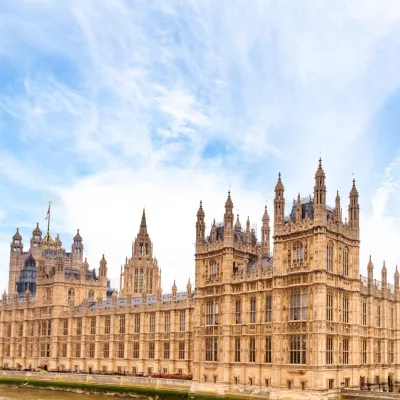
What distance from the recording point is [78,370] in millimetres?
A: 116125

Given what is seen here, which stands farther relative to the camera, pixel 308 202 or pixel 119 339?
pixel 119 339

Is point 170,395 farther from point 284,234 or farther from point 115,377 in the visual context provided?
point 284,234

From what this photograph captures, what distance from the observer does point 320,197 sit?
72.1 meters

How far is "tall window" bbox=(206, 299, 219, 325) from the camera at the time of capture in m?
83.6

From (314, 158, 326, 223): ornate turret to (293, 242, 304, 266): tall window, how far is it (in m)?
4.06

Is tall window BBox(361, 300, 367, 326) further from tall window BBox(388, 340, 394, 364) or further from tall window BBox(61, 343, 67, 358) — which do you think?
tall window BBox(61, 343, 67, 358)

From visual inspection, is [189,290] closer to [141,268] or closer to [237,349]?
[237,349]

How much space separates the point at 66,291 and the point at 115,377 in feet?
123

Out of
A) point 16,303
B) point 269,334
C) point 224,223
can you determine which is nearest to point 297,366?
point 269,334

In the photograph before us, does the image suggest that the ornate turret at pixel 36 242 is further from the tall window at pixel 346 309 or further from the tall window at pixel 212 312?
the tall window at pixel 346 309

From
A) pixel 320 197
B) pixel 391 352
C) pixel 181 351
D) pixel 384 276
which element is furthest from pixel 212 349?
pixel 320 197

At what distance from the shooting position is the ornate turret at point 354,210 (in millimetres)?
77625

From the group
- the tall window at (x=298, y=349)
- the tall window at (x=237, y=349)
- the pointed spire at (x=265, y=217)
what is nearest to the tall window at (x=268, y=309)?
the tall window at (x=298, y=349)

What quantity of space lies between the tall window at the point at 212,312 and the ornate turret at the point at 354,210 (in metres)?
20.3
